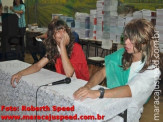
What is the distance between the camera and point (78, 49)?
1951mm

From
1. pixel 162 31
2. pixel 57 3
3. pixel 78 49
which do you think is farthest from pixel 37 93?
pixel 57 3

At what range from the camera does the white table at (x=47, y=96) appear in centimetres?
94

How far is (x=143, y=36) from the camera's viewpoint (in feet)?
3.86

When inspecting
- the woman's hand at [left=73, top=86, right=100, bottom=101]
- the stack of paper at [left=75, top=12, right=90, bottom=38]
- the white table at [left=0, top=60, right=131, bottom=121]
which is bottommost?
the white table at [left=0, top=60, right=131, bottom=121]

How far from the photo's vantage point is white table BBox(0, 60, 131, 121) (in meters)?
0.94

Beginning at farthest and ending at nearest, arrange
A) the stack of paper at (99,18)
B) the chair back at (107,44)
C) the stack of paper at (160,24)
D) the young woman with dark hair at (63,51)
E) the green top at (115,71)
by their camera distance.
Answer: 1. the stack of paper at (99,18)
2. the chair back at (107,44)
3. the stack of paper at (160,24)
4. the young woman with dark hair at (63,51)
5. the green top at (115,71)

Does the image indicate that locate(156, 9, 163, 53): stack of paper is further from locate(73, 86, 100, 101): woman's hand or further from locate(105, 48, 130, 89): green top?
locate(73, 86, 100, 101): woman's hand

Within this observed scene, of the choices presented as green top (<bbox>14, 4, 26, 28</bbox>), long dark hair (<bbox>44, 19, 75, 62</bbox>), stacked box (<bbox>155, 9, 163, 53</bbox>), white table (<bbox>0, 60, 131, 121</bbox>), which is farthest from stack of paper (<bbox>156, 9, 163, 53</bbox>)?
green top (<bbox>14, 4, 26, 28</bbox>)

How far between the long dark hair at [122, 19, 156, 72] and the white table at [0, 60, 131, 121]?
30cm

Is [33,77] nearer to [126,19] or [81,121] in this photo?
[81,121]

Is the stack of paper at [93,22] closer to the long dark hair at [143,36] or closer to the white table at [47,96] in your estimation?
the white table at [47,96]

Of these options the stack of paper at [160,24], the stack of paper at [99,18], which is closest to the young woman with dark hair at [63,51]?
the stack of paper at [160,24]

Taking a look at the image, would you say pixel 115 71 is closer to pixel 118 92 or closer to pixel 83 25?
pixel 118 92

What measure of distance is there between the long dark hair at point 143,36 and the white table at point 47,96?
296mm
